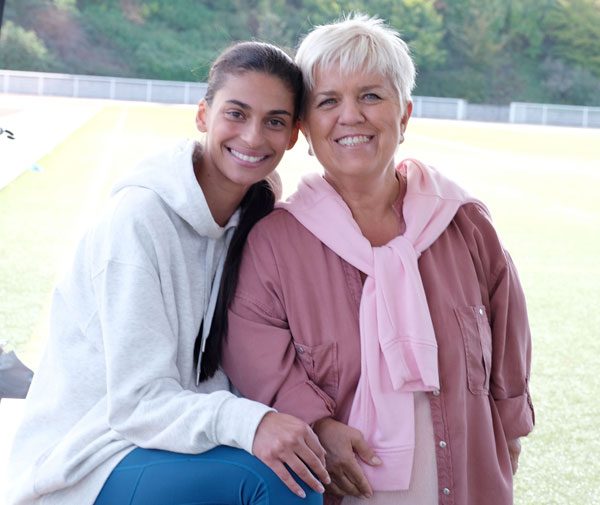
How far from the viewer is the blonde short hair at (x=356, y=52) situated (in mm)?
2014

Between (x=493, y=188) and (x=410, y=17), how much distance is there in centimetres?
2859

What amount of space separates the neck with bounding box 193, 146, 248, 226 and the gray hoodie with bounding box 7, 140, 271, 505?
0.08m

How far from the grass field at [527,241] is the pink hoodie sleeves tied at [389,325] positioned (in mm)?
830

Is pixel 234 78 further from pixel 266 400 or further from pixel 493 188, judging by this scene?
pixel 493 188

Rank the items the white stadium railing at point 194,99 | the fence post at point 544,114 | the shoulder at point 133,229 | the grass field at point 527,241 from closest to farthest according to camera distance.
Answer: the shoulder at point 133,229, the grass field at point 527,241, the white stadium railing at point 194,99, the fence post at point 544,114

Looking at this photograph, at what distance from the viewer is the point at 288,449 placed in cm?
164

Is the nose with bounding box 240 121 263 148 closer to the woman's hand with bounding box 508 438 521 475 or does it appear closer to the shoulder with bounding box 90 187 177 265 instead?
the shoulder with bounding box 90 187 177 265

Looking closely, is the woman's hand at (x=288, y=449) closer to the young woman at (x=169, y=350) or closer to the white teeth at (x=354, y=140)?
the young woman at (x=169, y=350)

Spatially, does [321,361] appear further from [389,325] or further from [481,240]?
[481,240]

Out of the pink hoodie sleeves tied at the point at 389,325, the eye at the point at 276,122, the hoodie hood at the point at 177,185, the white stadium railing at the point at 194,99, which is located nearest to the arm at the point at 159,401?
the hoodie hood at the point at 177,185

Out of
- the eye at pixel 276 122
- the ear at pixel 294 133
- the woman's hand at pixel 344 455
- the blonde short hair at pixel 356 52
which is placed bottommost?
the woman's hand at pixel 344 455

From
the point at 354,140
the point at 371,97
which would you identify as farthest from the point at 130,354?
the point at 371,97

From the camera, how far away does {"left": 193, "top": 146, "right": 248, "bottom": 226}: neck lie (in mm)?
2061

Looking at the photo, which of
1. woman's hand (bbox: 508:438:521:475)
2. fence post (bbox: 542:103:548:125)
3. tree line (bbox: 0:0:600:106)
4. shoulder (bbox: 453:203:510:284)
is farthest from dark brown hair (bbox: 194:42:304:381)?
tree line (bbox: 0:0:600:106)
